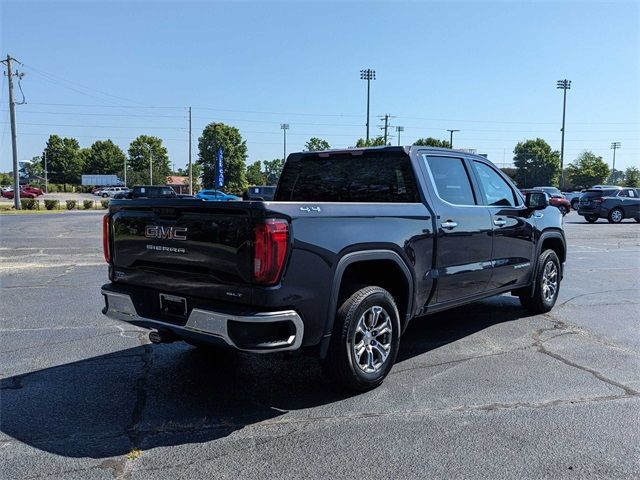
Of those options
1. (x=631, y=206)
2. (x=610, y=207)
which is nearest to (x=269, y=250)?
(x=610, y=207)

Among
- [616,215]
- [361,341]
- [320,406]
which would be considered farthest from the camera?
[616,215]

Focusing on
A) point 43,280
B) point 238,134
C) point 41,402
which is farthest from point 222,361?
point 238,134

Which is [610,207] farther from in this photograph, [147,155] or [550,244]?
[147,155]

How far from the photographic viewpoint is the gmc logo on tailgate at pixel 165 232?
4.01 m

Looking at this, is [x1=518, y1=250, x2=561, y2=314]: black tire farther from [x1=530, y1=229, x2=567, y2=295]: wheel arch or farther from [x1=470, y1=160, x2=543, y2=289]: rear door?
[x1=470, y1=160, x2=543, y2=289]: rear door

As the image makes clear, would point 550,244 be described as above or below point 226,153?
below

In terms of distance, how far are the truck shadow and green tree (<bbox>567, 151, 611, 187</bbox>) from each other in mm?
92579

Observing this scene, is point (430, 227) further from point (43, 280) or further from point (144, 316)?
point (43, 280)

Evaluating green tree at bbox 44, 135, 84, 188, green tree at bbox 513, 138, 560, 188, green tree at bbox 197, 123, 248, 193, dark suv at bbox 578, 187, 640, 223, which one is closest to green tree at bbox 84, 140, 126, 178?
green tree at bbox 44, 135, 84, 188

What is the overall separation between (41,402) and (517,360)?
13.5 feet

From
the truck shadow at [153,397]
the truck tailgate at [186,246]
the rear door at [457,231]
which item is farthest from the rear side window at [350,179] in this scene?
the truck tailgate at [186,246]

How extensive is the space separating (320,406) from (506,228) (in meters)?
3.12

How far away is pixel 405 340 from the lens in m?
5.88

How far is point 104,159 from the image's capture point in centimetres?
11950
